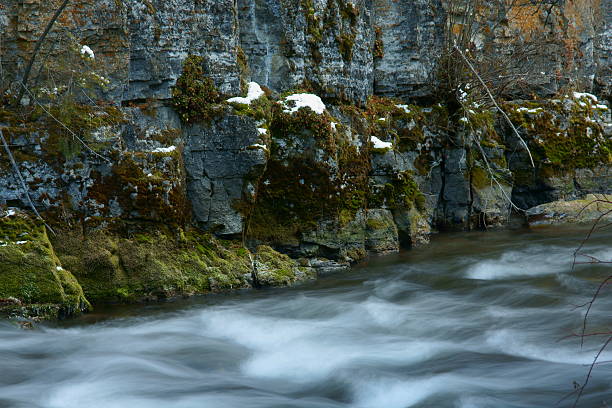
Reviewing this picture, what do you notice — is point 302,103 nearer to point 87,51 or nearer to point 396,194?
point 396,194

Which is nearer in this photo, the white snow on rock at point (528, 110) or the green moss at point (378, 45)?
the green moss at point (378, 45)

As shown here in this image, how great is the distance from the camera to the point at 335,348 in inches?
231

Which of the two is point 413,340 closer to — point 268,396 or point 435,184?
point 268,396

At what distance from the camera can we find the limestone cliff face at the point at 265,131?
7.32m

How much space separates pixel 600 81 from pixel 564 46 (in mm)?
2760

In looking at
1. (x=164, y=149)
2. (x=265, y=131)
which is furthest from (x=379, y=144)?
(x=164, y=149)

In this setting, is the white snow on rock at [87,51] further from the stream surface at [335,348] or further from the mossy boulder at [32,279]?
the stream surface at [335,348]

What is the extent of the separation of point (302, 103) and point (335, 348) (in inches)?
177

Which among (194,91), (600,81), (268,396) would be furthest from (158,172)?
(600,81)

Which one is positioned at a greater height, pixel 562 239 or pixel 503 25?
pixel 503 25

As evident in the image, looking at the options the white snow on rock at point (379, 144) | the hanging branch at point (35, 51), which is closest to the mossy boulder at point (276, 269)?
the white snow on rock at point (379, 144)

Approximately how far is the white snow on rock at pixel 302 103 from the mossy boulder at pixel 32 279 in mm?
4084

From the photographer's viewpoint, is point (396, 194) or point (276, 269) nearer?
point (276, 269)

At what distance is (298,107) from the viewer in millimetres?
9203
